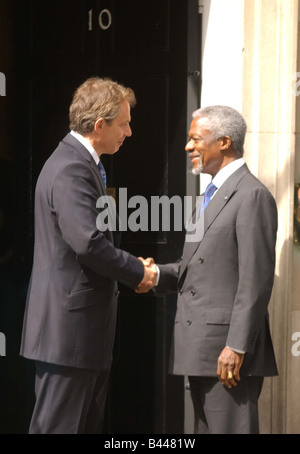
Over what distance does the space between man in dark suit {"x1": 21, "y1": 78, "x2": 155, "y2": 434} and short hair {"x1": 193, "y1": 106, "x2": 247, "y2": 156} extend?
63 cm

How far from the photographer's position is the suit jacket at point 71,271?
387 centimetres

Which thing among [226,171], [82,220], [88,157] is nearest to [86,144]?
[88,157]

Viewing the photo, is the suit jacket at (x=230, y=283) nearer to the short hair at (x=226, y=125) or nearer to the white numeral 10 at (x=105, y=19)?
the short hair at (x=226, y=125)

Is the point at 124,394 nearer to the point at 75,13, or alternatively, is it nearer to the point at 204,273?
the point at 204,273

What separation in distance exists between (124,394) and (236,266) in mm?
1838

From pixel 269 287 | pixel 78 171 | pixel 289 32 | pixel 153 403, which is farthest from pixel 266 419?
pixel 289 32

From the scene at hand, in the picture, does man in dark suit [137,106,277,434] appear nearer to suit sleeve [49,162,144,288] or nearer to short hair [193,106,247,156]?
short hair [193,106,247,156]

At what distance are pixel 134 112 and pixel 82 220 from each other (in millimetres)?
1620

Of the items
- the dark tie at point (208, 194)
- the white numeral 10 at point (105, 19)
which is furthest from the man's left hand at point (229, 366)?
the white numeral 10 at point (105, 19)

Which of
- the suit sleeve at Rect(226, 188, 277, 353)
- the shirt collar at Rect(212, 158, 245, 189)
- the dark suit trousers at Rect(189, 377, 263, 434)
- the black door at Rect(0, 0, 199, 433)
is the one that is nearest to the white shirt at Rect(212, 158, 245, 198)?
the shirt collar at Rect(212, 158, 245, 189)

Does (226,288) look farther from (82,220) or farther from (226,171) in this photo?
Result: (82,220)

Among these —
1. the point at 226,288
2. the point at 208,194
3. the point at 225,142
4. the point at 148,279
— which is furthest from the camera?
the point at 148,279

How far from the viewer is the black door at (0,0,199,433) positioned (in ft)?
17.0

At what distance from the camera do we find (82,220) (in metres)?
3.84
